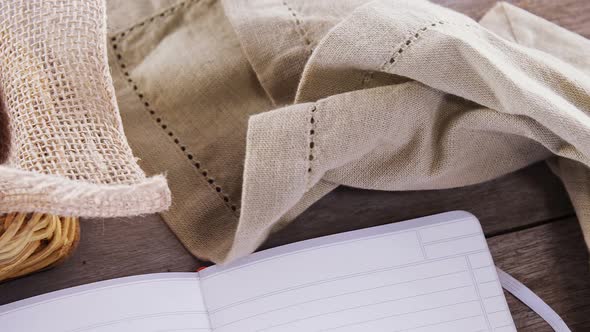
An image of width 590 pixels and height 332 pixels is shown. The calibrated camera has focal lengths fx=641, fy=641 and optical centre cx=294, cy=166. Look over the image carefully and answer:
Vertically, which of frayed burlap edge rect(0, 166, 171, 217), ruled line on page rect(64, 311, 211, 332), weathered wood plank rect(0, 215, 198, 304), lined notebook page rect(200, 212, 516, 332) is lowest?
lined notebook page rect(200, 212, 516, 332)

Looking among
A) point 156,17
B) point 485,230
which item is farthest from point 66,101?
point 485,230

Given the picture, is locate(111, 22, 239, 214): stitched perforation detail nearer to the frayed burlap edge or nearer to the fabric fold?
the fabric fold

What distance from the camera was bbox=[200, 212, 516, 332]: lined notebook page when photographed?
0.41m

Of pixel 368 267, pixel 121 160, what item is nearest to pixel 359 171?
pixel 368 267

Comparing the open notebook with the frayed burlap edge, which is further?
the open notebook

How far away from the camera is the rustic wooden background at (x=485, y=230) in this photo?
430 mm

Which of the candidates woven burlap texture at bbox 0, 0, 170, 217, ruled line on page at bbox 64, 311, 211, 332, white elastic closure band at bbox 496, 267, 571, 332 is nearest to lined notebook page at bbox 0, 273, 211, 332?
ruled line on page at bbox 64, 311, 211, 332

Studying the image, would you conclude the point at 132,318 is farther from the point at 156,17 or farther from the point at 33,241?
the point at 156,17

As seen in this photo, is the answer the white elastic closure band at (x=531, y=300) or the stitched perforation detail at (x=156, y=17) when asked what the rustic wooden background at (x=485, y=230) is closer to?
the white elastic closure band at (x=531, y=300)

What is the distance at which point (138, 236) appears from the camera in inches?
17.3

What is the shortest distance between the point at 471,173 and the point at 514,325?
105 mm

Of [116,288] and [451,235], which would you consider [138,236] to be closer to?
[116,288]

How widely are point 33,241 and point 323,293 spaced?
18cm

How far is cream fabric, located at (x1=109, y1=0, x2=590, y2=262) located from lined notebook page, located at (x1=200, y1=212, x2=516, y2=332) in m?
0.02
